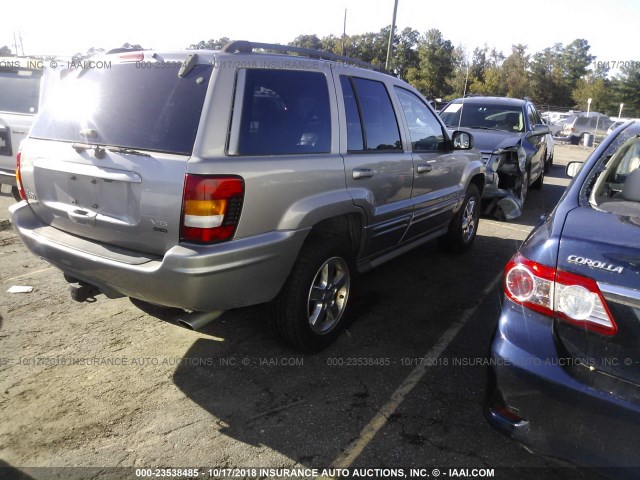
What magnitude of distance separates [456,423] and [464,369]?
24.4 inches

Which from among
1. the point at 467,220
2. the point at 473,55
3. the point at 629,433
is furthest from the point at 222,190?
the point at 473,55

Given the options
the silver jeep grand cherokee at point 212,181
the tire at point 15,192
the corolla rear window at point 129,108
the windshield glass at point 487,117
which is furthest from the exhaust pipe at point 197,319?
the windshield glass at point 487,117

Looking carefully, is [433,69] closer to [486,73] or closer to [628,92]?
[486,73]

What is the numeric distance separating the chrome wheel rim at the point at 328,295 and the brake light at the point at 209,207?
85cm

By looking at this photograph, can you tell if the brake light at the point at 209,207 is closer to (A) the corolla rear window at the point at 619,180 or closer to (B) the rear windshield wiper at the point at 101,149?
(B) the rear windshield wiper at the point at 101,149

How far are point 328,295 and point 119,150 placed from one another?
168 centimetres

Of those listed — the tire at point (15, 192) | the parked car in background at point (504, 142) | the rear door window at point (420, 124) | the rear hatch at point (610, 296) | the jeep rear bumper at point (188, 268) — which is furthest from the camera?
the parked car in background at point (504, 142)

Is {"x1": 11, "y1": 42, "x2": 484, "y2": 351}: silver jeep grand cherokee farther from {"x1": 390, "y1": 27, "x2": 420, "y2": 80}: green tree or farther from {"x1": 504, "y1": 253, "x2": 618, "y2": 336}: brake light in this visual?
{"x1": 390, "y1": 27, "x2": 420, "y2": 80}: green tree

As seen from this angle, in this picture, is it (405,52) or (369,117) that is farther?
(405,52)

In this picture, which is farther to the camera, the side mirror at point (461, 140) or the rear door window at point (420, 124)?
the side mirror at point (461, 140)

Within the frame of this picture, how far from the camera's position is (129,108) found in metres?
2.92

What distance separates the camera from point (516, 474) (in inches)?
96.3

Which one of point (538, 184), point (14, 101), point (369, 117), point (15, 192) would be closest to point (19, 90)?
point (14, 101)

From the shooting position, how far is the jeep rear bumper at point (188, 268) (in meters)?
2.59
